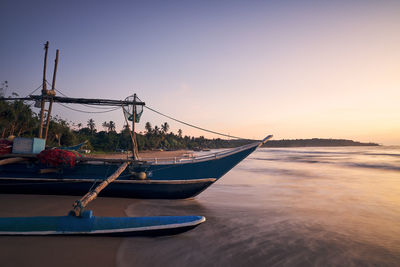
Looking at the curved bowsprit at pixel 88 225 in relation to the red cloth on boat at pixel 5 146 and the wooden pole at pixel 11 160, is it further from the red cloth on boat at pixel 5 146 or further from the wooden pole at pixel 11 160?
the red cloth on boat at pixel 5 146

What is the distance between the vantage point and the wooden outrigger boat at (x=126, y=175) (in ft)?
28.0

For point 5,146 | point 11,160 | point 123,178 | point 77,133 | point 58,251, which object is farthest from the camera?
point 77,133

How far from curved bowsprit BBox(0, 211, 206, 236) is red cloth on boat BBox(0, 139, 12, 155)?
4547 millimetres

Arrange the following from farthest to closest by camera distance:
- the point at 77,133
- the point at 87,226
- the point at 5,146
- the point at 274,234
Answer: the point at 77,133 < the point at 5,146 < the point at 274,234 < the point at 87,226

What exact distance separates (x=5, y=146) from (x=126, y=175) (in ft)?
16.7

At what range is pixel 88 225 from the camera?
5.09m

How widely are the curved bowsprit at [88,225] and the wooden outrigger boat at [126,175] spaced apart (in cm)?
328

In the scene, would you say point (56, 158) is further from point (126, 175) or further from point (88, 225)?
point (88, 225)

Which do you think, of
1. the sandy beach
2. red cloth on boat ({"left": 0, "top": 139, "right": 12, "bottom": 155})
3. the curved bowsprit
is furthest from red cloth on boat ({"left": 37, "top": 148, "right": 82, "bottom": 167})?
the sandy beach

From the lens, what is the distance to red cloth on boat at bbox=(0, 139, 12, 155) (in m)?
8.27

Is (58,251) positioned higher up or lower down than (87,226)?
lower down

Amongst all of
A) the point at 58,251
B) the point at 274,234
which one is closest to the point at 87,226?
the point at 58,251

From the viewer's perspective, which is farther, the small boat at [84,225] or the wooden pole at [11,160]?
the wooden pole at [11,160]

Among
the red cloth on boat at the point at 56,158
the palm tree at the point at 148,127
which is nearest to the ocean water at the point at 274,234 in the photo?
the red cloth on boat at the point at 56,158
